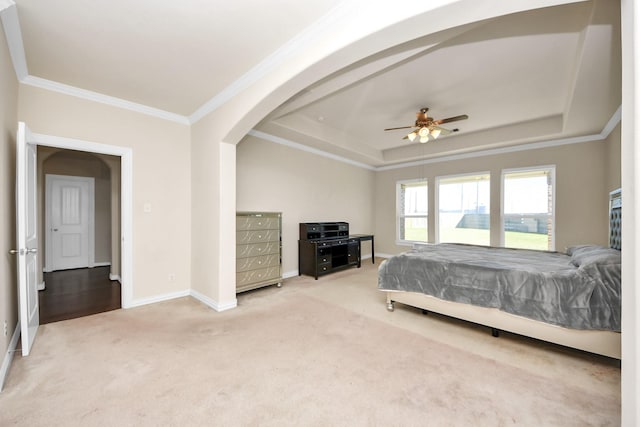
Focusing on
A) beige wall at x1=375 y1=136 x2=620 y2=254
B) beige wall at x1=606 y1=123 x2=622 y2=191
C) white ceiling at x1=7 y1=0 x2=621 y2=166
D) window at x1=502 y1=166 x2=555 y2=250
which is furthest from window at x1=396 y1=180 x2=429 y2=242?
beige wall at x1=606 y1=123 x2=622 y2=191

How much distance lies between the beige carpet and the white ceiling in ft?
8.66

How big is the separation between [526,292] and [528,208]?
371cm

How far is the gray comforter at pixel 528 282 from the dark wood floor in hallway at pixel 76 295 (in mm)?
3694

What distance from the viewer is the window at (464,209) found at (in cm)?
586

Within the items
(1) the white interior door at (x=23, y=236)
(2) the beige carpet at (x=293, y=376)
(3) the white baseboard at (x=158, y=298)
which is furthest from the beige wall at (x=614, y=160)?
(1) the white interior door at (x=23, y=236)

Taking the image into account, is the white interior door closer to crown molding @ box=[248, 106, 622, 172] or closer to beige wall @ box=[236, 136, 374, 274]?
beige wall @ box=[236, 136, 374, 274]

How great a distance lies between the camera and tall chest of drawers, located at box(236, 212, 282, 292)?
3928 mm

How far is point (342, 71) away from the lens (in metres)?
2.77

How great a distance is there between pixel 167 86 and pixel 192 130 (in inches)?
36.8

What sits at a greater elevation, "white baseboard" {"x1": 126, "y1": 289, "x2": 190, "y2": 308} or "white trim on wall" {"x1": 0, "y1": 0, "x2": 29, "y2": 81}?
"white trim on wall" {"x1": 0, "y1": 0, "x2": 29, "y2": 81}

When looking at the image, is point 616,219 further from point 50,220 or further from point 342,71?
point 50,220

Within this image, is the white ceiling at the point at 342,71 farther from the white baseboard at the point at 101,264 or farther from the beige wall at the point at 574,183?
the white baseboard at the point at 101,264

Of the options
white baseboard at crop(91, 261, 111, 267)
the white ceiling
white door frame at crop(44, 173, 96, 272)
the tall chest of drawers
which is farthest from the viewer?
white baseboard at crop(91, 261, 111, 267)

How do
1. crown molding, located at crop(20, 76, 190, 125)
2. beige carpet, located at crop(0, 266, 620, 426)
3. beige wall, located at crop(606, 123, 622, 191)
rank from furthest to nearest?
beige wall, located at crop(606, 123, 622, 191)
crown molding, located at crop(20, 76, 190, 125)
beige carpet, located at crop(0, 266, 620, 426)
